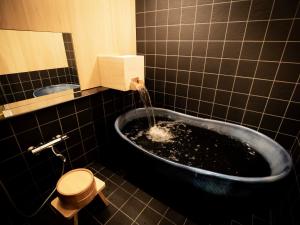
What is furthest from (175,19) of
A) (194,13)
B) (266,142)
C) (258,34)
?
(266,142)

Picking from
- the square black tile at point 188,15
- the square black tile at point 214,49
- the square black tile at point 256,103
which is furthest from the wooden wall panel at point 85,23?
the square black tile at point 256,103

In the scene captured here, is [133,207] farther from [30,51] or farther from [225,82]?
[30,51]

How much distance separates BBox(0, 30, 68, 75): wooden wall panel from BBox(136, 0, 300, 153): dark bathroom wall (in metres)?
1.31

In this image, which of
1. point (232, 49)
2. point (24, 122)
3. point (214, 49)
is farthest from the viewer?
point (214, 49)

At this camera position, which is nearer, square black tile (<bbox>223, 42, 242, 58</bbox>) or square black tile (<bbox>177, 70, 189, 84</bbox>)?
square black tile (<bbox>223, 42, 242, 58</bbox>)

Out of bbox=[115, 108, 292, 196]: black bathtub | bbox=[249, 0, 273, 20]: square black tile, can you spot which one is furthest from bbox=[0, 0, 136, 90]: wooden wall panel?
bbox=[249, 0, 273, 20]: square black tile

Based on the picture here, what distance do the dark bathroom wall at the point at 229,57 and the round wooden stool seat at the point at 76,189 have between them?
178cm

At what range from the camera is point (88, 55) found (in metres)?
2.04

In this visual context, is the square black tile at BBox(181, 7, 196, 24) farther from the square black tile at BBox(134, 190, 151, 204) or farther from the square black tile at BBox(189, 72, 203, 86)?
the square black tile at BBox(134, 190, 151, 204)

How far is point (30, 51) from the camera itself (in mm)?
1785

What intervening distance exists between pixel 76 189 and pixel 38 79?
133cm

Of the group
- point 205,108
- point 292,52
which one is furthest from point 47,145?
point 292,52

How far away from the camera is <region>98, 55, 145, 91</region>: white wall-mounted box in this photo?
1.98 meters

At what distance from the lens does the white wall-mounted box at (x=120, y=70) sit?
1.98 meters
